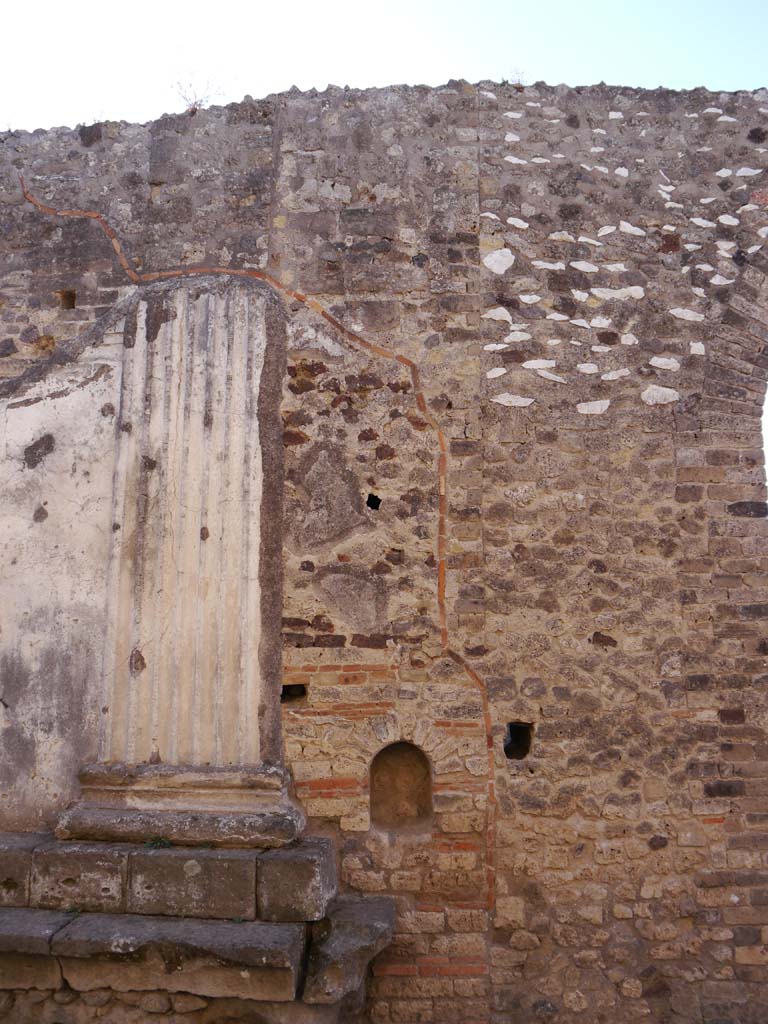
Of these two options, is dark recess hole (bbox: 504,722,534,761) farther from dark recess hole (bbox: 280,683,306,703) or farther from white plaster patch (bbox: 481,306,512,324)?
white plaster patch (bbox: 481,306,512,324)

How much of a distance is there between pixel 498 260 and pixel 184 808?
3.34 meters

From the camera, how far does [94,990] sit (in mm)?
3959

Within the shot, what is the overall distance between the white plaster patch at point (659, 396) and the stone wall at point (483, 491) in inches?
0.8

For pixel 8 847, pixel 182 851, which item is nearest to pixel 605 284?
pixel 182 851

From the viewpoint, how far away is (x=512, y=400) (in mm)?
4938

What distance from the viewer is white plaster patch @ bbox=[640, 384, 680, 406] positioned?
196 inches

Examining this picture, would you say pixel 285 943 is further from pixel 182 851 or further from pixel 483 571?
pixel 483 571

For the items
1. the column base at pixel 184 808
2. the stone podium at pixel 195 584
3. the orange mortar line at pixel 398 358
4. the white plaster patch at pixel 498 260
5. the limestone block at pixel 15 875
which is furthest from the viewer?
the white plaster patch at pixel 498 260

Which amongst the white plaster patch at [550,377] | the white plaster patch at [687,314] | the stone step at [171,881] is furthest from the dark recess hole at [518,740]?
the white plaster patch at [687,314]

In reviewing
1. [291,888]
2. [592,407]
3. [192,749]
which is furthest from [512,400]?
[291,888]

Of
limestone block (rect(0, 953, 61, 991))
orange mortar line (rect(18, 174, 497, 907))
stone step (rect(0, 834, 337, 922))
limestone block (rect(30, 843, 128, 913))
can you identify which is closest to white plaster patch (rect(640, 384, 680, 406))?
orange mortar line (rect(18, 174, 497, 907))

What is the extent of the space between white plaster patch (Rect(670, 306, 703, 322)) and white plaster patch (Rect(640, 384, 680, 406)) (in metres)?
0.44

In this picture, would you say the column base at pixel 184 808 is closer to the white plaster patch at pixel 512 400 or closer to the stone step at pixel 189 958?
the stone step at pixel 189 958

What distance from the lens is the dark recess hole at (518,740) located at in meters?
4.63
